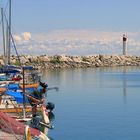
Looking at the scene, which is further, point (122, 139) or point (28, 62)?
point (28, 62)

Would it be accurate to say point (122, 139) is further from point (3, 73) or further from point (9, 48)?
point (9, 48)

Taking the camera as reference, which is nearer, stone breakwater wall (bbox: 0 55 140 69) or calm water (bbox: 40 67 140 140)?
calm water (bbox: 40 67 140 140)

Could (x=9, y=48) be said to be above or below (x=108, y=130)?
above

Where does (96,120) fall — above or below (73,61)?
below

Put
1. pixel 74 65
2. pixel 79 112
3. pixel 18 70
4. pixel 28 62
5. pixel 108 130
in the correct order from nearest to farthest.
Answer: pixel 108 130 < pixel 79 112 < pixel 18 70 < pixel 28 62 < pixel 74 65

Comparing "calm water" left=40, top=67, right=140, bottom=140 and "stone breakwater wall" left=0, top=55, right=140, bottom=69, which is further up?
"stone breakwater wall" left=0, top=55, right=140, bottom=69

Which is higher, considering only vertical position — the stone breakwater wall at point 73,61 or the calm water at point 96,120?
the stone breakwater wall at point 73,61

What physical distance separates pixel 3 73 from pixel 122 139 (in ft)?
96.7

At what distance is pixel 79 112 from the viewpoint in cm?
4278

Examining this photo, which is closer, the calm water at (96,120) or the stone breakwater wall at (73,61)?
the calm water at (96,120)

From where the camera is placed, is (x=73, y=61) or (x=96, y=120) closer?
(x=96, y=120)

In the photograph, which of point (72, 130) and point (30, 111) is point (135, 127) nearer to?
point (72, 130)

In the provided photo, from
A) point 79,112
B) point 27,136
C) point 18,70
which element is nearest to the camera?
point 27,136

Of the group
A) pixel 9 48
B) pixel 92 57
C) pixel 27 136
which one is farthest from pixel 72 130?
pixel 92 57
